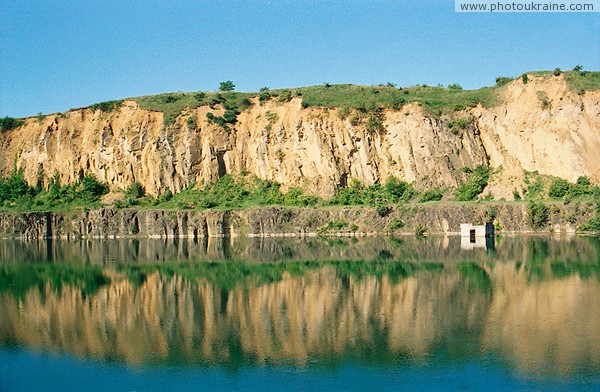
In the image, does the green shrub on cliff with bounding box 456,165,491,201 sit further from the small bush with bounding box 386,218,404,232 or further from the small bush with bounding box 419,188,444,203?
the small bush with bounding box 386,218,404,232

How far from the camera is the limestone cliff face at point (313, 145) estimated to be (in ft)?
223

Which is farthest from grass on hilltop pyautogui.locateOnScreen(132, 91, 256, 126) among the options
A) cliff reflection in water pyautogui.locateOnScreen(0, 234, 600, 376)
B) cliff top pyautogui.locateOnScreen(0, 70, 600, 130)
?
cliff reflection in water pyautogui.locateOnScreen(0, 234, 600, 376)

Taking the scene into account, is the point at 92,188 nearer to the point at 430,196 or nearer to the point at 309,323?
the point at 430,196

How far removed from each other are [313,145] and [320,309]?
5047cm

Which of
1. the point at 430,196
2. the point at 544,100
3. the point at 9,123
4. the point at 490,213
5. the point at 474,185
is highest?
the point at 9,123

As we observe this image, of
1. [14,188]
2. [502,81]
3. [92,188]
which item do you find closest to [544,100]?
[502,81]

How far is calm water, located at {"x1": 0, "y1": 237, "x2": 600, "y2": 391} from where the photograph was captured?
1695cm

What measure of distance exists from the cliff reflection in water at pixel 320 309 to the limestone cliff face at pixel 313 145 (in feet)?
89.4

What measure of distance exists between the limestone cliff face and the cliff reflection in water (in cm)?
2724

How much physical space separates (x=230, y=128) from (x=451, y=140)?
26.6 m

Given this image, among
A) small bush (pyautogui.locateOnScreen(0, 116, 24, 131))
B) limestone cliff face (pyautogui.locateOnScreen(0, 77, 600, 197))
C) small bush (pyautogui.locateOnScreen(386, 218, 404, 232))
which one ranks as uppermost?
small bush (pyautogui.locateOnScreen(0, 116, 24, 131))

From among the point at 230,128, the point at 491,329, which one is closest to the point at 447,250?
the point at 491,329

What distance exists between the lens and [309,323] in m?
22.7

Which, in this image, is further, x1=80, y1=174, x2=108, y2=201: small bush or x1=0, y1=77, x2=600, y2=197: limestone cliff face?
x1=80, y1=174, x2=108, y2=201: small bush
